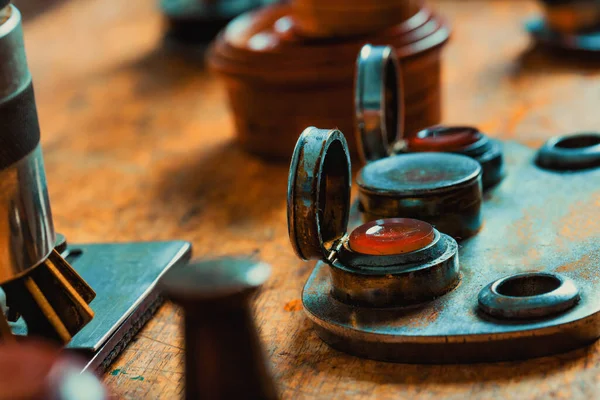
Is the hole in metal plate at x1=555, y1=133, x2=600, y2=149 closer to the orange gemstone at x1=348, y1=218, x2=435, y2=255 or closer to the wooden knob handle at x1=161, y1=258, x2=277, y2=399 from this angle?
the orange gemstone at x1=348, y1=218, x2=435, y2=255

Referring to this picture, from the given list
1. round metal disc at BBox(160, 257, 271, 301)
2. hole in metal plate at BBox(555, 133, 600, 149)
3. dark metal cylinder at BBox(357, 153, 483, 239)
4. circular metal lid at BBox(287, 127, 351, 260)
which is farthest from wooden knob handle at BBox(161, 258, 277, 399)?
hole in metal plate at BBox(555, 133, 600, 149)

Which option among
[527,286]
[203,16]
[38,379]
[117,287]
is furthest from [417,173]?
[203,16]

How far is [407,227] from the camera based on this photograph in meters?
0.55

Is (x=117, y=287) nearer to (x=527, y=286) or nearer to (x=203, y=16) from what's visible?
(x=527, y=286)

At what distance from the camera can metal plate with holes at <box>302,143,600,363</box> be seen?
0.49 m

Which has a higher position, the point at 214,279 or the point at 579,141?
the point at 214,279

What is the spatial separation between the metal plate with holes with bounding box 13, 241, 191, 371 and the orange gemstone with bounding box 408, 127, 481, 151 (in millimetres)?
223

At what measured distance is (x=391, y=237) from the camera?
53 centimetres

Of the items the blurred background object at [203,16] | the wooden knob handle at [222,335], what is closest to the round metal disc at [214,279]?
the wooden knob handle at [222,335]

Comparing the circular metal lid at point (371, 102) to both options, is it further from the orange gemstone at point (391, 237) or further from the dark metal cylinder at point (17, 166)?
the dark metal cylinder at point (17, 166)

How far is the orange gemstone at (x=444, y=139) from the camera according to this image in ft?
2.37

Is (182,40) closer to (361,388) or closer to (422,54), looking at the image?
(422,54)

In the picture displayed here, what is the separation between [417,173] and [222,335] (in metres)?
0.29

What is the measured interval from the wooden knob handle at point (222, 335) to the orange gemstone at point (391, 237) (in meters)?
0.14
